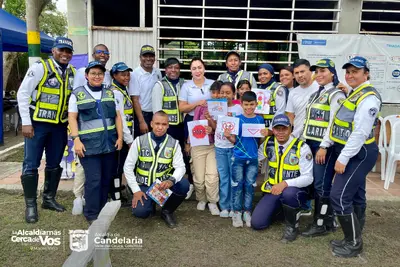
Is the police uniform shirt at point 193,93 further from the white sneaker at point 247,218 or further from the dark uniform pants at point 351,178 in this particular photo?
the dark uniform pants at point 351,178

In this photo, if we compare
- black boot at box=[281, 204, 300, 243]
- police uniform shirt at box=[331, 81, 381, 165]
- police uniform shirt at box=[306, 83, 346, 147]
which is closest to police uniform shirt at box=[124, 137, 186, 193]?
black boot at box=[281, 204, 300, 243]

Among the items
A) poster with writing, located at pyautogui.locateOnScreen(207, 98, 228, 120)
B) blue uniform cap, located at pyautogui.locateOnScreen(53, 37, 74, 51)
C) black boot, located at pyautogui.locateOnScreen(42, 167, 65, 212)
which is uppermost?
blue uniform cap, located at pyautogui.locateOnScreen(53, 37, 74, 51)

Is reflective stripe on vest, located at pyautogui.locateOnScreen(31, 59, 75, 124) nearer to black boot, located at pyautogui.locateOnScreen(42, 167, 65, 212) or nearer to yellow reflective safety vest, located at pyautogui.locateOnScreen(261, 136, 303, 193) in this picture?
black boot, located at pyautogui.locateOnScreen(42, 167, 65, 212)

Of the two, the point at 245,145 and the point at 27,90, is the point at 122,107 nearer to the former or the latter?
the point at 27,90

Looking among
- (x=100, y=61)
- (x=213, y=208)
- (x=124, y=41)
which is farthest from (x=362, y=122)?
(x=124, y=41)

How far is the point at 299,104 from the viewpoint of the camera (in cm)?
389

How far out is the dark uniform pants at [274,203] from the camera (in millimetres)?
3633

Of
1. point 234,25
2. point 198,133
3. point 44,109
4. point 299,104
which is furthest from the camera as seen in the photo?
Result: point 234,25

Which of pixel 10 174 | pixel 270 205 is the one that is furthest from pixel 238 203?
pixel 10 174

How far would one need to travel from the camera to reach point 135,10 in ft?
32.1

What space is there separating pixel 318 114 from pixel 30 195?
11.0 feet

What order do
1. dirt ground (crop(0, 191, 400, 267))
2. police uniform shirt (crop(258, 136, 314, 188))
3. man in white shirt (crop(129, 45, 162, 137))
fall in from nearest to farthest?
dirt ground (crop(0, 191, 400, 267)) → police uniform shirt (crop(258, 136, 314, 188)) → man in white shirt (crop(129, 45, 162, 137))

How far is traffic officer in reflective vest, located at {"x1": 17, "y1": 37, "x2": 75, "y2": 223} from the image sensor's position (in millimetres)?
3684

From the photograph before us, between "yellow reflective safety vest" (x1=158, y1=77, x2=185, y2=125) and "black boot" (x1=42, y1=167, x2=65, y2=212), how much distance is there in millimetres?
1516
